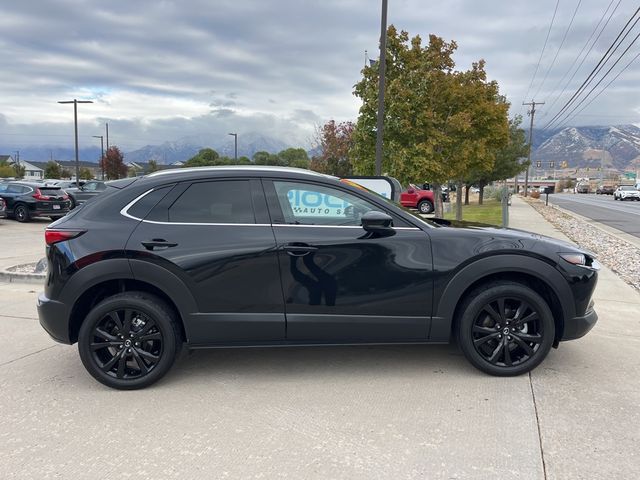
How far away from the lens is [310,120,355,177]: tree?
3653cm

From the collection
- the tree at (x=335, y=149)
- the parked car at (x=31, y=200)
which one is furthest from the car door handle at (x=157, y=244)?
the tree at (x=335, y=149)

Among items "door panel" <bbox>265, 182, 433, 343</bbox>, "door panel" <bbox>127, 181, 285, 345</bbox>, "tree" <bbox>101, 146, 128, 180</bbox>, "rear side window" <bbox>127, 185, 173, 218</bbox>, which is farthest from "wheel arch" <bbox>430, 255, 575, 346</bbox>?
"tree" <bbox>101, 146, 128, 180</bbox>

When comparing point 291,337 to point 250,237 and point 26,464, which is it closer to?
point 250,237

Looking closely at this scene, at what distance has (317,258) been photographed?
146 inches

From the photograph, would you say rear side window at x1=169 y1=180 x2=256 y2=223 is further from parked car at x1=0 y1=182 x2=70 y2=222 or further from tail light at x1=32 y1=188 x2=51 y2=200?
tail light at x1=32 y1=188 x2=51 y2=200

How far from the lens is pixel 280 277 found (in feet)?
12.2

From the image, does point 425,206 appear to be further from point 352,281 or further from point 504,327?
point 352,281

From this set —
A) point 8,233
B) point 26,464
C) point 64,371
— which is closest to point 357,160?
point 8,233

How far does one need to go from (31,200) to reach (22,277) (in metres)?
11.8

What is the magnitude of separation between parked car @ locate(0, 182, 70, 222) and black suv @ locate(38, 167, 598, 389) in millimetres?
15958

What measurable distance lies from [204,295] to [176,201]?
2.55 ft

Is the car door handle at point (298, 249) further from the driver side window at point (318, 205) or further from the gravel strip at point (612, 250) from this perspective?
the gravel strip at point (612, 250)

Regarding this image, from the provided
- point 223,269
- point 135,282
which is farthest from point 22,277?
point 223,269

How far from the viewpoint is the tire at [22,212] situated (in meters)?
17.9
